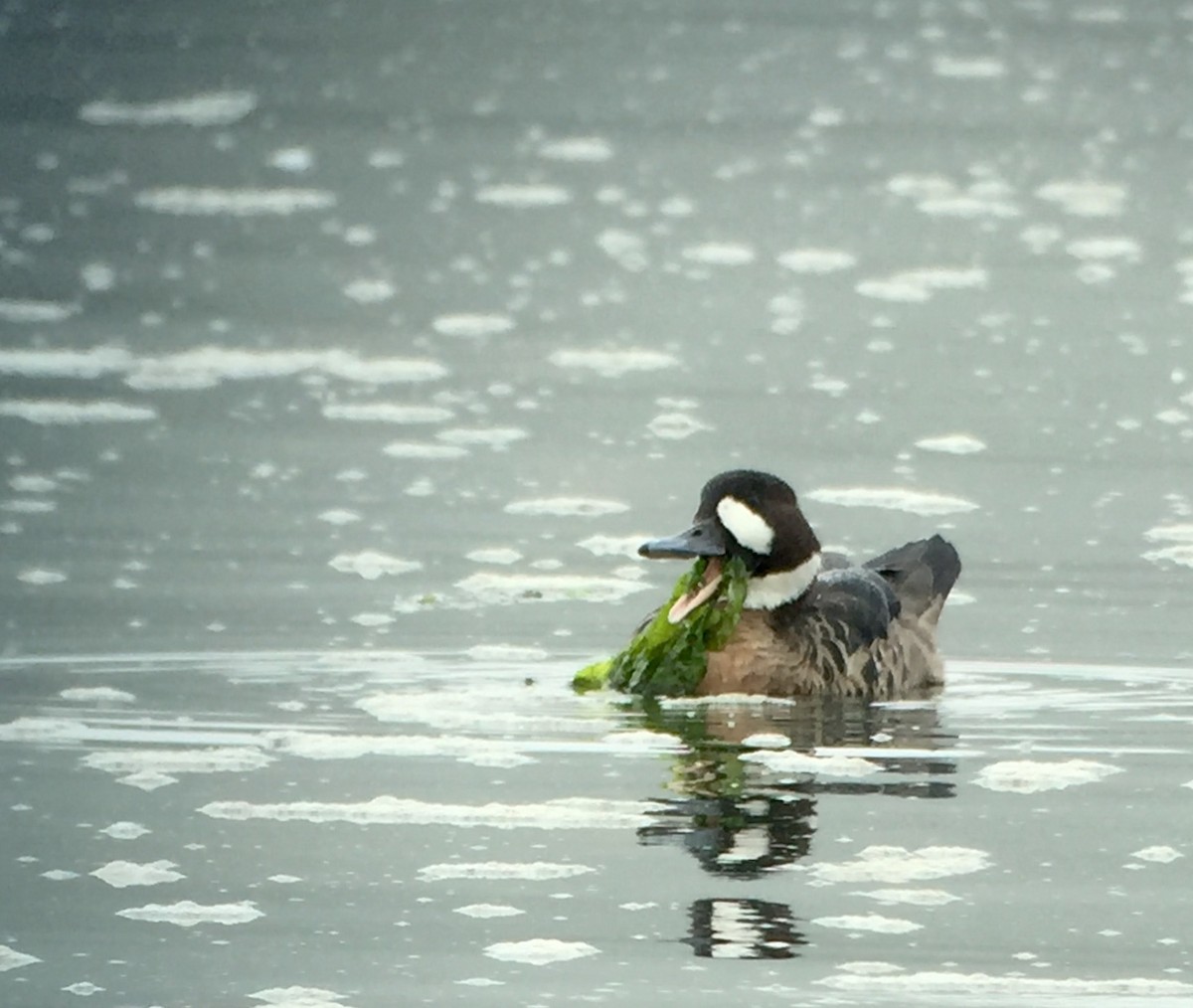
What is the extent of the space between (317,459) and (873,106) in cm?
1590

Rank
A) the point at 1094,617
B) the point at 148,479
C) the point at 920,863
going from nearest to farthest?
1. the point at 920,863
2. the point at 1094,617
3. the point at 148,479

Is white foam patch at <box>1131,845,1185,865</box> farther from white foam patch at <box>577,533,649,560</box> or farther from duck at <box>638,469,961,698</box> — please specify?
white foam patch at <box>577,533,649,560</box>

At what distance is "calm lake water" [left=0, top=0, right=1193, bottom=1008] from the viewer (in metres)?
8.30

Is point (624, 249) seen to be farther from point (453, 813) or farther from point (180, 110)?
point (453, 813)

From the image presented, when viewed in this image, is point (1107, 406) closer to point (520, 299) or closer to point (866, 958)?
point (520, 299)

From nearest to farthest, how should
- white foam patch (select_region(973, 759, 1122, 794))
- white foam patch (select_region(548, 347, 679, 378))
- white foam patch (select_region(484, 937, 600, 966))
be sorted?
white foam patch (select_region(484, 937, 600, 966))
white foam patch (select_region(973, 759, 1122, 794))
white foam patch (select_region(548, 347, 679, 378))

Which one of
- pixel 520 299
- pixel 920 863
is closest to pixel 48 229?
pixel 520 299

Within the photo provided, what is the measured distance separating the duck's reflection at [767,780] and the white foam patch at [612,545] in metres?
2.55

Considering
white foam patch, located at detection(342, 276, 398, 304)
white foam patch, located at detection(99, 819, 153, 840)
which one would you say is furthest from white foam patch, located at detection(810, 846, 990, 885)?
white foam patch, located at detection(342, 276, 398, 304)

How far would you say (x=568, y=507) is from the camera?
15.0 metres

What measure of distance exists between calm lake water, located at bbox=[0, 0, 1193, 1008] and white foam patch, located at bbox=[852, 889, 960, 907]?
3cm

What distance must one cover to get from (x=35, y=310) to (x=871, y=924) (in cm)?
1358

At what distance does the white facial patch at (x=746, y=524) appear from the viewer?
39.1 feet

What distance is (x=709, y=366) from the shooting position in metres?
19.4
